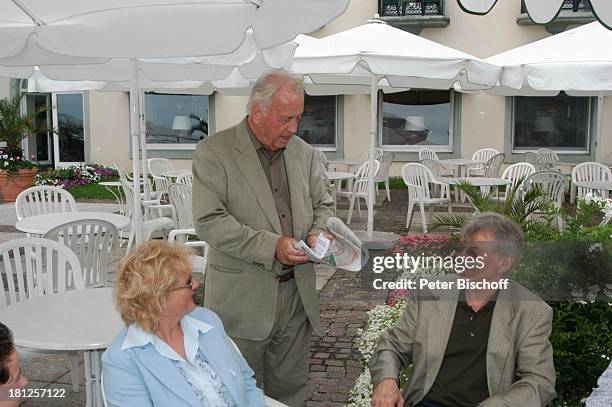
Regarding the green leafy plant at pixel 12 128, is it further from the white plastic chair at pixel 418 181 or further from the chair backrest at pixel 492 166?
the chair backrest at pixel 492 166

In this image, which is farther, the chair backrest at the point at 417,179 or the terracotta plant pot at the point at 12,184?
the terracotta plant pot at the point at 12,184

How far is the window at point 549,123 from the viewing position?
1470cm

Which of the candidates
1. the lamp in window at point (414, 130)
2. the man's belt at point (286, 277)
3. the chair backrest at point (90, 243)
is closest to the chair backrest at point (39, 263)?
the chair backrest at point (90, 243)

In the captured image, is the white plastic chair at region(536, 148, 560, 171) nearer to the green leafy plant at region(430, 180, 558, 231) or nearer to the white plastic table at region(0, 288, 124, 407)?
the green leafy plant at region(430, 180, 558, 231)

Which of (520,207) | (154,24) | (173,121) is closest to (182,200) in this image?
(154,24)

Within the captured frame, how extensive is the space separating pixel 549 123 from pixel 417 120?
315cm

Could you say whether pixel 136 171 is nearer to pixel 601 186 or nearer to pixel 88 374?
pixel 88 374

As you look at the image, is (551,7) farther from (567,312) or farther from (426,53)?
(426,53)

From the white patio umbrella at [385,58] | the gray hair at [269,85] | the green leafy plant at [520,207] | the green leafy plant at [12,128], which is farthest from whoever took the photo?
the green leafy plant at [12,128]

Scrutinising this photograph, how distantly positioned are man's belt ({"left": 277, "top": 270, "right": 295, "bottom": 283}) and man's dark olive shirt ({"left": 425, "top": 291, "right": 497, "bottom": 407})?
759mm

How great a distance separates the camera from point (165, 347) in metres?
2.04

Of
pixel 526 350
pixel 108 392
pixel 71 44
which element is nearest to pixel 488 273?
pixel 526 350

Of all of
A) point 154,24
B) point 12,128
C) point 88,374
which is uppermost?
point 154,24

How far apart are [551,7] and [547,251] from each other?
1069 mm
